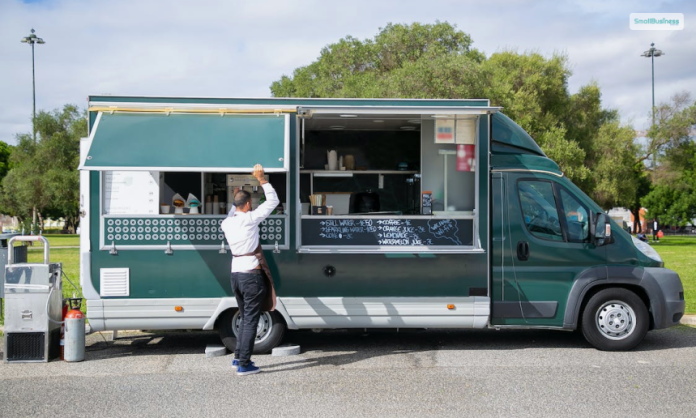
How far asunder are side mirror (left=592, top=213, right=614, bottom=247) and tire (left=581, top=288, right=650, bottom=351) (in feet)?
1.81

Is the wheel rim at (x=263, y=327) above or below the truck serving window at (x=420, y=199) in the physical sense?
below

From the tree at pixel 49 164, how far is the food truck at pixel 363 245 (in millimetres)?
34894

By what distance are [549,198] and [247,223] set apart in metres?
3.55

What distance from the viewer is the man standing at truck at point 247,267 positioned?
6.53m

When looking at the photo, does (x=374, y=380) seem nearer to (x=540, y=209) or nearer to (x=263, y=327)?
(x=263, y=327)

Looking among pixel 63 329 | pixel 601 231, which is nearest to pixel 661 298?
pixel 601 231

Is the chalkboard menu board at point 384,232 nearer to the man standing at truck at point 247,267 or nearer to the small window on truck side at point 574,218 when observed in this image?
the man standing at truck at point 247,267

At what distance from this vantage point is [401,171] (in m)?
9.61

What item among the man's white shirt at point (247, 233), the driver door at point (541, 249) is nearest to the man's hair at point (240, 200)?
the man's white shirt at point (247, 233)

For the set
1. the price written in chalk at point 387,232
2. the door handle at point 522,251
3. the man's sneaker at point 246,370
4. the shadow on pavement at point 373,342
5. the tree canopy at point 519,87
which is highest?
the tree canopy at point 519,87

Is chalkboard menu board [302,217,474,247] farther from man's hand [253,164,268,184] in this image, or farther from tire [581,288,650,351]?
tire [581,288,650,351]

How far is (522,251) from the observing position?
7.51 m

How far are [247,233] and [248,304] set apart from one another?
0.71m

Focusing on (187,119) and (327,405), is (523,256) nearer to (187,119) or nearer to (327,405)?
(327,405)
